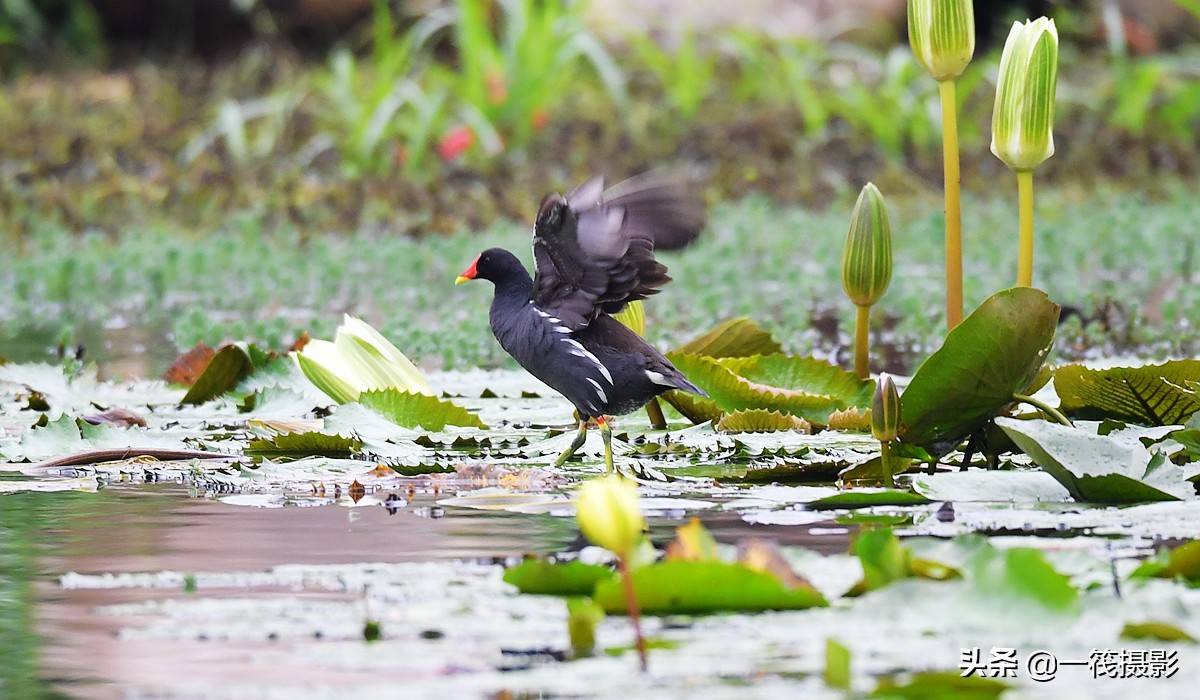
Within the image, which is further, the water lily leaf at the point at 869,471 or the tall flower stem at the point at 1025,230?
the tall flower stem at the point at 1025,230

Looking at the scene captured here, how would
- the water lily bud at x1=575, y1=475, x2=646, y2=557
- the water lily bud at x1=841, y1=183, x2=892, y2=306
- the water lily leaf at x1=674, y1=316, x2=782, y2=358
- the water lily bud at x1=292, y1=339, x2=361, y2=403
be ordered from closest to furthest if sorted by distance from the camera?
the water lily bud at x1=575, y1=475, x2=646, y2=557 < the water lily bud at x1=841, y1=183, x2=892, y2=306 < the water lily bud at x1=292, y1=339, x2=361, y2=403 < the water lily leaf at x1=674, y1=316, x2=782, y2=358

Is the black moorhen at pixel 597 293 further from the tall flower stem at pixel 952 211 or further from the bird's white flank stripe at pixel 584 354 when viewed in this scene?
the tall flower stem at pixel 952 211

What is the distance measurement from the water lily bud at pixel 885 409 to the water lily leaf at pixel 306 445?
3.86 ft

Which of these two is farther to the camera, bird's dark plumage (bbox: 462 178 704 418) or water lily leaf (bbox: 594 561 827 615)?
bird's dark plumage (bbox: 462 178 704 418)

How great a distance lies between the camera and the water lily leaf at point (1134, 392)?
12.4ft

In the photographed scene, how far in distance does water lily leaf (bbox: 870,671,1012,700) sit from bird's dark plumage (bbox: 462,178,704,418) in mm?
1872

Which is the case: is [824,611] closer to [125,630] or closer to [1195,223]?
[125,630]

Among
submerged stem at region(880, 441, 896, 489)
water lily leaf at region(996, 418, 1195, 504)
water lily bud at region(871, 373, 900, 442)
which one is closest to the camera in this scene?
water lily leaf at region(996, 418, 1195, 504)

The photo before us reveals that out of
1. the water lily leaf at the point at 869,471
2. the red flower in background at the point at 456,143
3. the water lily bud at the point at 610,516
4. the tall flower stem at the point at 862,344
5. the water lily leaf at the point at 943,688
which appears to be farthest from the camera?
the red flower in background at the point at 456,143

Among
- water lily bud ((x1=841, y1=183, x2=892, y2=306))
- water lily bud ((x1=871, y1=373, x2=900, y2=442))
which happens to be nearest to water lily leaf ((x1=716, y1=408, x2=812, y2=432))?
water lily bud ((x1=841, y1=183, x2=892, y2=306))

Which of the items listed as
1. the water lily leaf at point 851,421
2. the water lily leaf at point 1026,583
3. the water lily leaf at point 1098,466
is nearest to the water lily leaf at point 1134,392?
the water lily leaf at point 851,421

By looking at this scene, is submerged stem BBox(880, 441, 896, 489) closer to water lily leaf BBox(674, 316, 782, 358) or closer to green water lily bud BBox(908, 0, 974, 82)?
green water lily bud BBox(908, 0, 974, 82)

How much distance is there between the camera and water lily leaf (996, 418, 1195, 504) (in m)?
3.17

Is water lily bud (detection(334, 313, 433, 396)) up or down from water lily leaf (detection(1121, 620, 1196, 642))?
up
